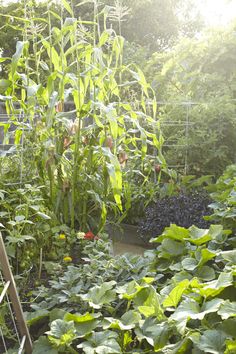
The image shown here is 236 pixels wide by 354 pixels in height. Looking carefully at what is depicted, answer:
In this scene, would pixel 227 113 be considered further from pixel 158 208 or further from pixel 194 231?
pixel 194 231

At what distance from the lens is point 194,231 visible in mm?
1777

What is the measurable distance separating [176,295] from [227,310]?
0.16 meters

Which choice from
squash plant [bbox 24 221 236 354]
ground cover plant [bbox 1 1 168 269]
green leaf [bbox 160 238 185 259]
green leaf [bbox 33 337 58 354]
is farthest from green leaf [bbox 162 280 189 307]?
ground cover plant [bbox 1 1 168 269]

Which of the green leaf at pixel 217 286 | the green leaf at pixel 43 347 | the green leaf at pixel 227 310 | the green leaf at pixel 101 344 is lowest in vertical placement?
the green leaf at pixel 43 347

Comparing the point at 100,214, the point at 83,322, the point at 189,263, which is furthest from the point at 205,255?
the point at 100,214

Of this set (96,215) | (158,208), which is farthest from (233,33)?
(96,215)

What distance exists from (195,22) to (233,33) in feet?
34.5

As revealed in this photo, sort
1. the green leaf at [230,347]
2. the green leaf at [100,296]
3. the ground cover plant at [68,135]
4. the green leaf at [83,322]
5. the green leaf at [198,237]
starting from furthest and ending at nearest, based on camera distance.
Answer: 1. the ground cover plant at [68,135]
2. the green leaf at [198,237]
3. the green leaf at [100,296]
4. the green leaf at [83,322]
5. the green leaf at [230,347]

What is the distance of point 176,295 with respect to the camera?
1.31 m

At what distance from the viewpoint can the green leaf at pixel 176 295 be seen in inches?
51.2

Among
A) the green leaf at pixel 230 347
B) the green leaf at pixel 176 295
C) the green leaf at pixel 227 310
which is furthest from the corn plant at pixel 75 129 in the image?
the green leaf at pixel 230 347

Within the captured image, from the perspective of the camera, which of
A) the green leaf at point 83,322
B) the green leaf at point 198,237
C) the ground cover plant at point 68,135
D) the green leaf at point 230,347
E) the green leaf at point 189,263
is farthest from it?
the ground cover plant at point 68,135

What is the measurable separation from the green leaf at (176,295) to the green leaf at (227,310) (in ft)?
0.40

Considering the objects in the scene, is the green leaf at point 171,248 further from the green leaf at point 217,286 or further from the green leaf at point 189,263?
the green leaf at point 217,286
